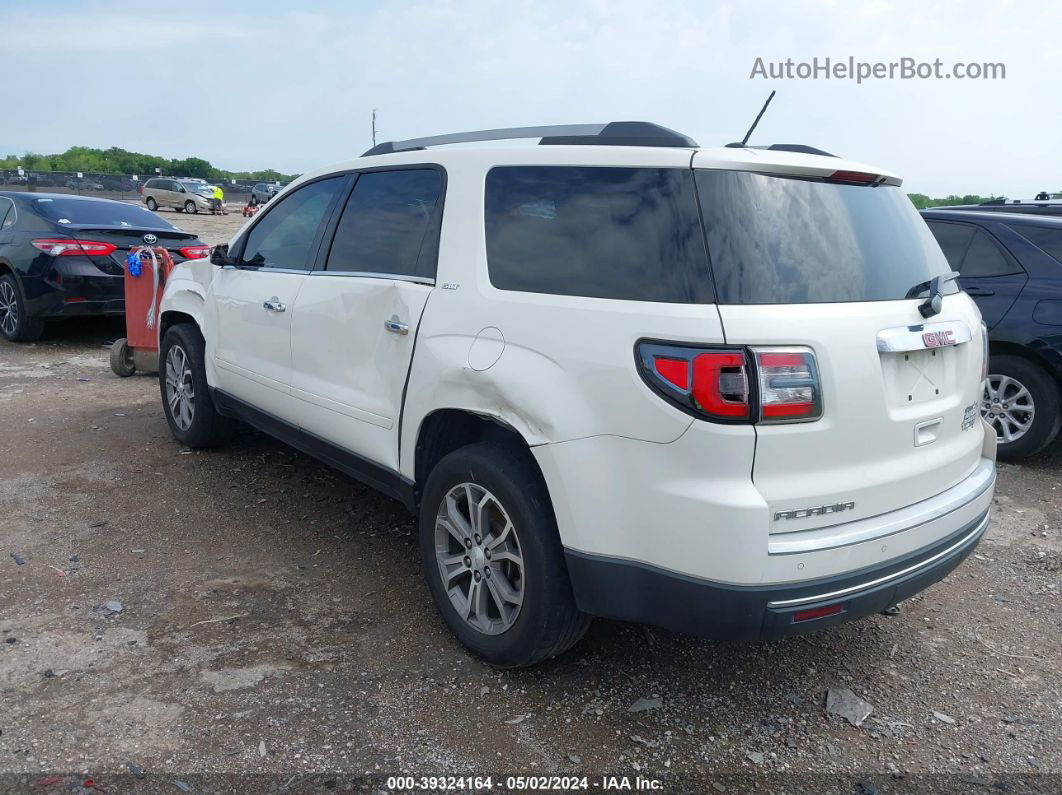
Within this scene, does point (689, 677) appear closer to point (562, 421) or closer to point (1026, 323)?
point (562, 421)

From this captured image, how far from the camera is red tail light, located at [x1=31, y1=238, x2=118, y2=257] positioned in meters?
8.59

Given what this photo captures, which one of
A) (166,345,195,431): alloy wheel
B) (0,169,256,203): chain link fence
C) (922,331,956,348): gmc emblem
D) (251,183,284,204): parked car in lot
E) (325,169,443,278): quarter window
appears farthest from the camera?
(251,183,284,204): parked car in lot

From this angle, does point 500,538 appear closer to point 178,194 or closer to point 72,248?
point 72,248

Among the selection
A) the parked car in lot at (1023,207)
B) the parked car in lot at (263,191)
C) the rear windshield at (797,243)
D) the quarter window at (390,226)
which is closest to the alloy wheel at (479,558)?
the quarter window at (390,226)

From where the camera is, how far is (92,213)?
30.5ft

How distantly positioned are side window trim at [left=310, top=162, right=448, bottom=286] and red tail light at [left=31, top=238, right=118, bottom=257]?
19.2 feet

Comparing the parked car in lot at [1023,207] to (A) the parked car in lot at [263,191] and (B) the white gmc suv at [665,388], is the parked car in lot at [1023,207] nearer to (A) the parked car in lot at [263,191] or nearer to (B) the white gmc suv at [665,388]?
(B) the white gmc suv at [665,388]

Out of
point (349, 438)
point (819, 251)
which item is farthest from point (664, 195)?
point (349, 438)

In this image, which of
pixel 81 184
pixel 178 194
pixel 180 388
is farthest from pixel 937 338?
pixel 81 184

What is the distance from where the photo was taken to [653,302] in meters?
2.50

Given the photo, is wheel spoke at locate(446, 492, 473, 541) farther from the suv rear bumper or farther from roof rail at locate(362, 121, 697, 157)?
roof rail at locate(362, 121, 697, 157)

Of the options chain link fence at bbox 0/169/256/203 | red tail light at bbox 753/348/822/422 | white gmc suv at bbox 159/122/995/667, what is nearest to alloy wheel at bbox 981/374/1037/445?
white gmc suv at bbox 159/122/995/667

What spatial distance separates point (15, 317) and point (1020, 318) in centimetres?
959

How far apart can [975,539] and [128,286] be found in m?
7.03
